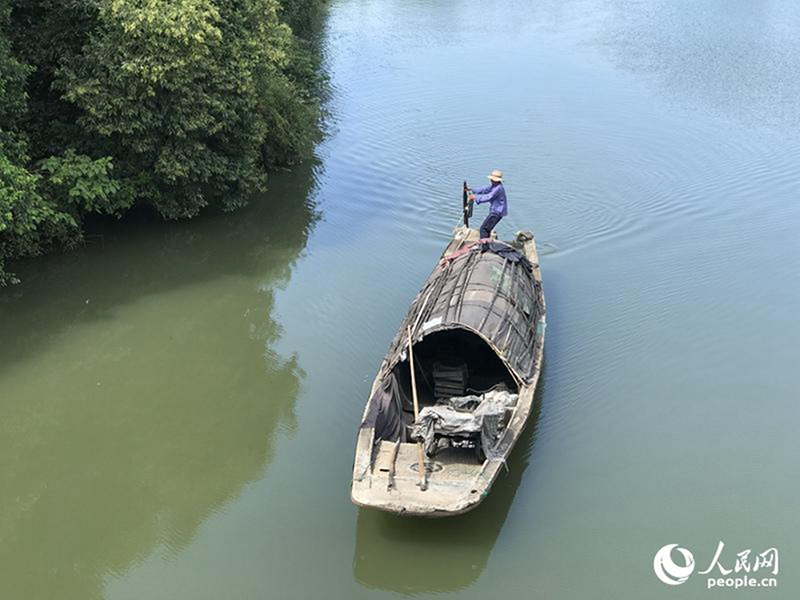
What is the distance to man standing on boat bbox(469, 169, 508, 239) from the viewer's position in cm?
1134

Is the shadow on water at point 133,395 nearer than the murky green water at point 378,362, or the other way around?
the murky green water at point 378,362

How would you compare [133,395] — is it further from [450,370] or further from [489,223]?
[489,223]

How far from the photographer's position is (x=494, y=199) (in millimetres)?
11453

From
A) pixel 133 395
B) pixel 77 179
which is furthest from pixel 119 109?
pixel 133 395

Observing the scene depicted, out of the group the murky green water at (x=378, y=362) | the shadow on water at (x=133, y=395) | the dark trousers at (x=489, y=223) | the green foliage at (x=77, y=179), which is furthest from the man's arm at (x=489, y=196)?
the green foliage at (x=77, y=179)

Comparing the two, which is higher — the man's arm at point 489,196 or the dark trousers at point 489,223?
the man's arm at point 489,196

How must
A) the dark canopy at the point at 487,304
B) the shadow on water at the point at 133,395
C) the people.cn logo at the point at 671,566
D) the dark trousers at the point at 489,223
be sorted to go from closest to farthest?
the people.cn logo at the point at 671,566, the shadow on water at the point at 133,395, the dark canopy at the point at 487,304, the dark trousers at the point at 489,223

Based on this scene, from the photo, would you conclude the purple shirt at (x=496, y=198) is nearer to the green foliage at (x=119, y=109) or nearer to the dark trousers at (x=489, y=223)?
the dark trousers at (x=489, y=223)

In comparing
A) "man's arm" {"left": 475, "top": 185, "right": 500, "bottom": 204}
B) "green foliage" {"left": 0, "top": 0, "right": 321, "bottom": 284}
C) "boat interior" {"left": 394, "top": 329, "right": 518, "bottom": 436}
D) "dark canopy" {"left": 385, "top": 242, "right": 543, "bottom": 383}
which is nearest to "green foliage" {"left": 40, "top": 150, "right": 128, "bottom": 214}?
"green foliage" {"left": 0, "top": 0, "right": 321, "bottom": 284}

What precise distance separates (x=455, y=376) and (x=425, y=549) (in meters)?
2.31

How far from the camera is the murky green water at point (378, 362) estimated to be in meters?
7.41

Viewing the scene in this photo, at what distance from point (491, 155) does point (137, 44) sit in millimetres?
8008

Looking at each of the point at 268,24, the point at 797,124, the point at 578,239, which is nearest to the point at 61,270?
the point at 268,24

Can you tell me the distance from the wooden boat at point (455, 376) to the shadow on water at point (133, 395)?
60.5 inches
